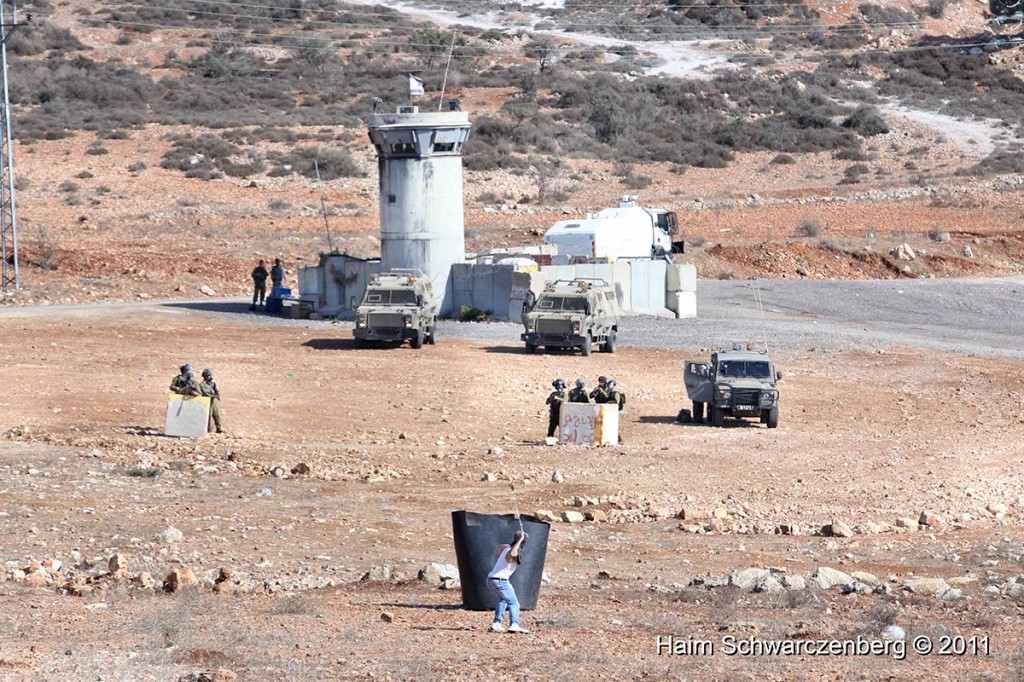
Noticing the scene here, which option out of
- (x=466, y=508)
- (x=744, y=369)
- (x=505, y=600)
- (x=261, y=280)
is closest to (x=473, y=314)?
(x=261, y=280)

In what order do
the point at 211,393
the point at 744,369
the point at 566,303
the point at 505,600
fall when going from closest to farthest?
the point at 505,600
the point at 211,393
the point at 744,369
the point at 566,303

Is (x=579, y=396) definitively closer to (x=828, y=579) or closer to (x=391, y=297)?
(x=828, y=579)

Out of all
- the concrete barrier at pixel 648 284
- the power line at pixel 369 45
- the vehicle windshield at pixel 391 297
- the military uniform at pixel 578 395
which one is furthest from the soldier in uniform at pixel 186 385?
the power line at pixel 369 45

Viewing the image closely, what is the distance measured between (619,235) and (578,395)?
78.1ft

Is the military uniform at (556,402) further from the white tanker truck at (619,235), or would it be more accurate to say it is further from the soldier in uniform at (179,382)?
the white tanker truck at (619,235)

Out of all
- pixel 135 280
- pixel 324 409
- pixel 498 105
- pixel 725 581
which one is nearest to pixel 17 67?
pixel 498 105

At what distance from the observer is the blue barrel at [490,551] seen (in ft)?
49.5

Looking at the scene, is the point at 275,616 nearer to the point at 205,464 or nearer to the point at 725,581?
the point at 725,581

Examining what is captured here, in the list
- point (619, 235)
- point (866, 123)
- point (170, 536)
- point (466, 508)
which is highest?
point (866, 123)

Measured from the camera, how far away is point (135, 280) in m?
52.5

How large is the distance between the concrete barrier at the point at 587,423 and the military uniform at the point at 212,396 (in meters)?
5.88

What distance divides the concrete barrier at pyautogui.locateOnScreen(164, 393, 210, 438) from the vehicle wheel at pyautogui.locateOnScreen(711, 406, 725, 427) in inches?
351

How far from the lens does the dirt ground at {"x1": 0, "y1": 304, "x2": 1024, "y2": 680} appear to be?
1416 centimetres

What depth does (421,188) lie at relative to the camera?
1767 inches
